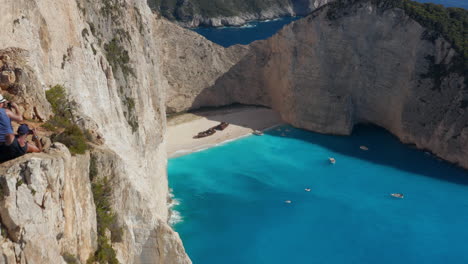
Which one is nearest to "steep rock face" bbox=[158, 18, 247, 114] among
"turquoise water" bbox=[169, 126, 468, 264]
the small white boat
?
the small white boat

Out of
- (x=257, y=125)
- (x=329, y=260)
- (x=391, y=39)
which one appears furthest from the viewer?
(x=257, y=125)

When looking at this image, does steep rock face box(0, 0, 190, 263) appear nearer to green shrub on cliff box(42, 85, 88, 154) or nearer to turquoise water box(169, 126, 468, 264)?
green shrub on cliff box(42, 85, 88, 154)

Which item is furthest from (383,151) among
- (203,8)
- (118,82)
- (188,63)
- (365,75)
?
(203,8)

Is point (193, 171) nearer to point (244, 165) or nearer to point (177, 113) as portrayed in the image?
point (244, 165)

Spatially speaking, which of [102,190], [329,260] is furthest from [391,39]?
[102,190]

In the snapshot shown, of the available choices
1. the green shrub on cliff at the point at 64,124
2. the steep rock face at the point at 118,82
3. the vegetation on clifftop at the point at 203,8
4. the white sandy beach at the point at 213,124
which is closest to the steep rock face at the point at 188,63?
the white sandy beach at the point at 213,124

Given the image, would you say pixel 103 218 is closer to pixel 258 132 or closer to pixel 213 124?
pixel 258 132
